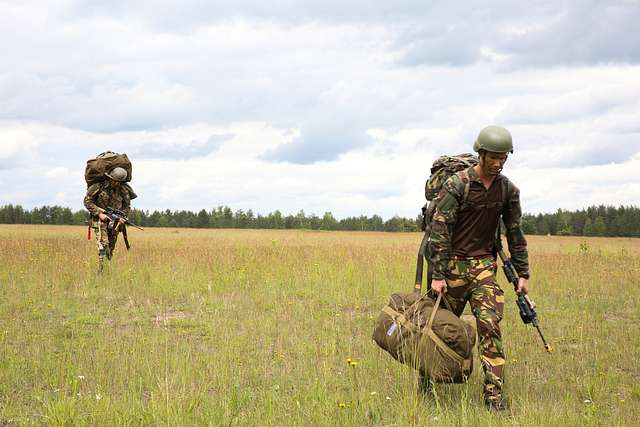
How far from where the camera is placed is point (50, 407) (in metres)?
4.73

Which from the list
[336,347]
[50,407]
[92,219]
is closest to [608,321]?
[336,347]

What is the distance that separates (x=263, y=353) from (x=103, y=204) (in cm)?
751

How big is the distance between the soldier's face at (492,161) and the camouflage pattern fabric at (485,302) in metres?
0.77

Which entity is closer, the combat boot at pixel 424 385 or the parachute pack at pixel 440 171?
the combat boot at pixel 424 385

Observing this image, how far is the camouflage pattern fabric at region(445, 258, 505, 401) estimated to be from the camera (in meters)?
4.84

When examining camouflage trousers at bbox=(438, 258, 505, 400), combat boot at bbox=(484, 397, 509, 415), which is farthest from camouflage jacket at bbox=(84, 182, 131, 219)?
combat boot at bbox=(484, 397, 509, 415)

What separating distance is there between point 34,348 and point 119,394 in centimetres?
204

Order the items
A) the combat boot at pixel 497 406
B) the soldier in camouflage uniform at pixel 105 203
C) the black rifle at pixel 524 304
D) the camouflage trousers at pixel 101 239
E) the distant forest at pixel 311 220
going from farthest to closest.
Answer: the distant forest at pixel 311 220 < the camouflage trousers at pixel 101 239 < the soldier in camouflage uniform at pixel 105 203 < the black rifle at pixel 524 304 < the combat boot at pixel 497 406

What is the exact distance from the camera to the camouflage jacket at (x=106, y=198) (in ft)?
40.9

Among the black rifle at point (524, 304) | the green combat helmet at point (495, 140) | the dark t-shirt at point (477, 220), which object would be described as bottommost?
the black rifle at point (524, 304)

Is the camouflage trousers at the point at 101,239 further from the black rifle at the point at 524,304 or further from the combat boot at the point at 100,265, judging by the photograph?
the black rifle at the point at 524,304

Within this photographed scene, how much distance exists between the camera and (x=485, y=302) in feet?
16.1

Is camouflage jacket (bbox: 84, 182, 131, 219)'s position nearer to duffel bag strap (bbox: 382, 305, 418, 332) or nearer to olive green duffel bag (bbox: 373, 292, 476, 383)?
duffel bag strap (bbox: 382, 305, 418, 332)

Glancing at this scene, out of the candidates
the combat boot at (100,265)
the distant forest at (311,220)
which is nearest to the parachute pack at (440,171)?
the combat boot at (100,265)
